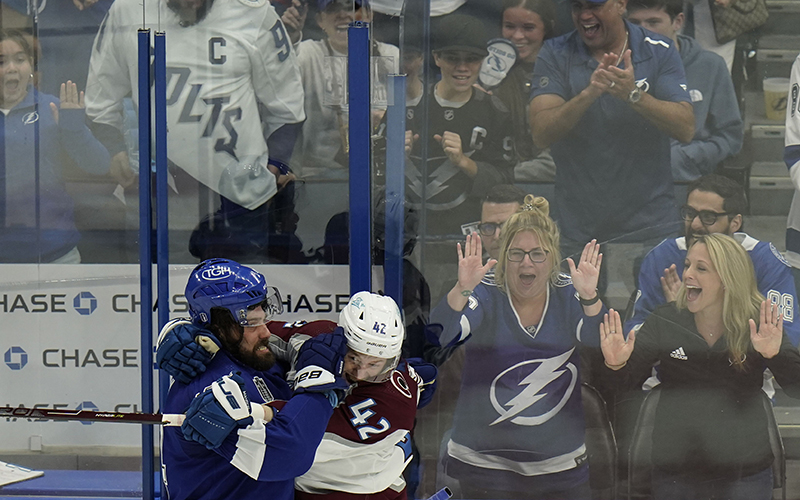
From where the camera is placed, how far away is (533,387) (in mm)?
3027

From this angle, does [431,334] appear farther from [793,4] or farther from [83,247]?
[793,4]

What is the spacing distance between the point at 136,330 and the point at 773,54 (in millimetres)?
2194

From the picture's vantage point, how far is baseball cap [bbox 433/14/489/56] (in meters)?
2.89

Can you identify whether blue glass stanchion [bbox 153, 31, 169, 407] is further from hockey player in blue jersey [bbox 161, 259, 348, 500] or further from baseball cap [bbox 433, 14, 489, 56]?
baseball cap [bbox 433, 14, 489, 56]

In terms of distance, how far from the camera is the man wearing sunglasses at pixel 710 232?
9.61 ft

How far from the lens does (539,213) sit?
2.96 m

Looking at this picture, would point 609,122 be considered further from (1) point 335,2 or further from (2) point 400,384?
(2) point 400,384

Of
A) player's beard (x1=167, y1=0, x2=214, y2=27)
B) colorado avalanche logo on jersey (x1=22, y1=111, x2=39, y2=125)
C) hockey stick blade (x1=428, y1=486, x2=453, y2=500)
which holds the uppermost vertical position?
player's beard (x1=167, y1=0, x2=214, y2=27)

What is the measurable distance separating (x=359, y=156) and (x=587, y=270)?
32.5 inches

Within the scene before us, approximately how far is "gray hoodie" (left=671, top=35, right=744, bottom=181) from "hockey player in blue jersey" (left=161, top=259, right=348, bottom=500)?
1.30 m

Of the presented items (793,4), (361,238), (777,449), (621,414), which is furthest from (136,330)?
(793,4)

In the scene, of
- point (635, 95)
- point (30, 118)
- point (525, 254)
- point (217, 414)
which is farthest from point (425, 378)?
point (30, 118)

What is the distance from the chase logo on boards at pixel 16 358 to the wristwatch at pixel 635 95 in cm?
210

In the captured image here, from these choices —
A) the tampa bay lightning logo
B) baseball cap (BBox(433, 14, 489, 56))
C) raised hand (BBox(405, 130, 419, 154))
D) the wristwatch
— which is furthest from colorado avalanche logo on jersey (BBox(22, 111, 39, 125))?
the wristwatch
